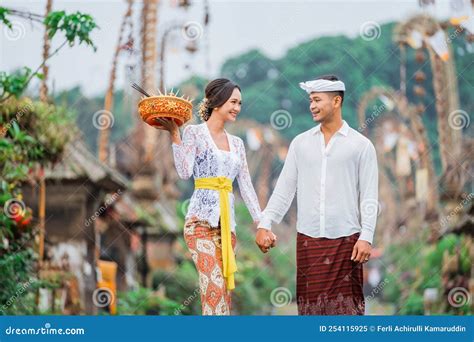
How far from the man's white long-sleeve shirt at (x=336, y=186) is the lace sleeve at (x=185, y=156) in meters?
0.55

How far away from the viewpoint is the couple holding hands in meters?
6.00

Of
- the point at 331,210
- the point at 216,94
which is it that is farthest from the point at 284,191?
the point at 216,94

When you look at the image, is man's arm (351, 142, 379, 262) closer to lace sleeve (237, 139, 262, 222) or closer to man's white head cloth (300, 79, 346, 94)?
man's white head cloth (300, 79, 346, 94)

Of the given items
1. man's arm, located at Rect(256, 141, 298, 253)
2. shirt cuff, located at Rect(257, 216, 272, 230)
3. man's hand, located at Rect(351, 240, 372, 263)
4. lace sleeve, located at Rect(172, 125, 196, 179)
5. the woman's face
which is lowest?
man's hand, located at Rect(351, 240, 372, 263)

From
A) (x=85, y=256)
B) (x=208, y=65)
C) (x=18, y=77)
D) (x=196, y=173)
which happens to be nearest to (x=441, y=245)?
(x=208, y=65)

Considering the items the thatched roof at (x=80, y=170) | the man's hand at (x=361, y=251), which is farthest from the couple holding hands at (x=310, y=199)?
the thatched roof at (x=80, y=170)

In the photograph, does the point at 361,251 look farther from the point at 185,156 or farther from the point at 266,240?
the point at 185,156

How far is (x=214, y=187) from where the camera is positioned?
6117mm

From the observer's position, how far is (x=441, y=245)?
1250cm

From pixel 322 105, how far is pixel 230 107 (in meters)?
0.54

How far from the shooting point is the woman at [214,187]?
19.5 ft

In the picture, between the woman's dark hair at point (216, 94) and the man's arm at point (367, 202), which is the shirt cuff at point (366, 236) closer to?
the man's arm at point (367, 202)

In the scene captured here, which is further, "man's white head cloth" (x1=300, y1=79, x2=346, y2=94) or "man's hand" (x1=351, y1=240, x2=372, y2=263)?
"man's white head cloth" (x1=300, y1=79, x2=346, y2=94)

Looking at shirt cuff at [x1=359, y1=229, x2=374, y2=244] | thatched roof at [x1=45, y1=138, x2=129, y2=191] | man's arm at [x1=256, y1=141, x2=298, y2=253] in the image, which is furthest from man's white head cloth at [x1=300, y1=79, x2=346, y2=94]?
thatched roof at [x1=45, y1=138, x2=129, y2=191]
